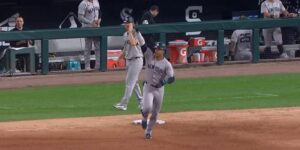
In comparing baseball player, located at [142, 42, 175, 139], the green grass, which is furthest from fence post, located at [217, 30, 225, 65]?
baseball player, located at [142, 42, 175, 139]

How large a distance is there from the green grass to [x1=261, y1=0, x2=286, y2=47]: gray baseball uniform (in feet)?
9.31

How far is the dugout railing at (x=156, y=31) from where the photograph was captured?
22.4m

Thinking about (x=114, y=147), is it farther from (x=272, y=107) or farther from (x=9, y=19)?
(x=9, y=19)

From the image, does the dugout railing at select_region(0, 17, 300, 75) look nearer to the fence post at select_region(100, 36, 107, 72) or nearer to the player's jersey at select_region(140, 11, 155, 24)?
the fence post at select_region(100, 36, 107, 72)

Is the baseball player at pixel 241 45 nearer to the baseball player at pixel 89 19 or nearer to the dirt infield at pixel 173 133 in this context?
the baseball player at pixel 89 19

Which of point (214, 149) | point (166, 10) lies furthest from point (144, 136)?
point (166, 10)

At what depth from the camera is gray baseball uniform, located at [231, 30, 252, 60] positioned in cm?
2472

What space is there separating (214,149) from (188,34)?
12.5 meters

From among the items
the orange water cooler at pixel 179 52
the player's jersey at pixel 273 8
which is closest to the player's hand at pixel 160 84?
the orange water cooler at pixel 179 52

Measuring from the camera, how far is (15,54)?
22.0m

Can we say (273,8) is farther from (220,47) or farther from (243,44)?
(220,47)

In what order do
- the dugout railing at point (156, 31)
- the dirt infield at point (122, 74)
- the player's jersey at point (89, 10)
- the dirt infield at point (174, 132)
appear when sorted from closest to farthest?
the dirt infield at point (174, 132) → the dirt infield at point (122, 74) → the dugout railing at point (156, 31) → the player's jersey at point (89, 10)

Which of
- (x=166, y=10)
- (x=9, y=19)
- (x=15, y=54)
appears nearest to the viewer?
(x=15, y=54)

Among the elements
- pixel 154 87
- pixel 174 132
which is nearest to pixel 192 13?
pixel 174 132
